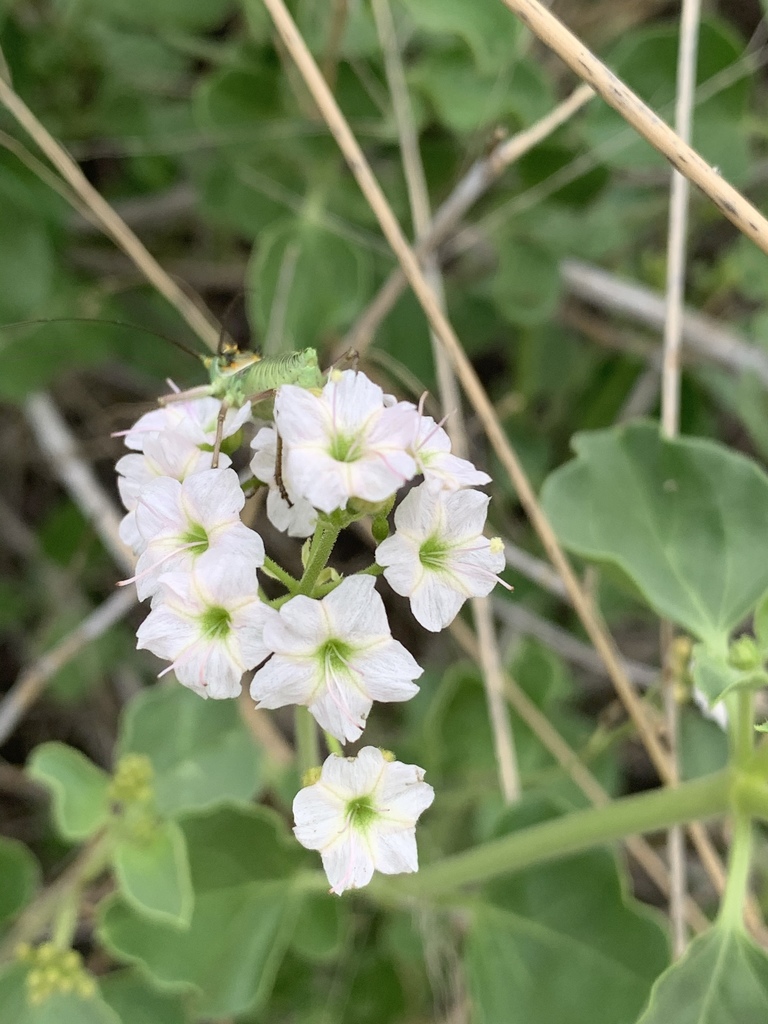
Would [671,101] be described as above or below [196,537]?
above

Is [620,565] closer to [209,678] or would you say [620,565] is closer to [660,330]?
[209,678]

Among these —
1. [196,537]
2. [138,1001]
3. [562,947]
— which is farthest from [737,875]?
[138,1001]

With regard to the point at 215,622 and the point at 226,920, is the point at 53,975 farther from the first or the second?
the point at 215,622

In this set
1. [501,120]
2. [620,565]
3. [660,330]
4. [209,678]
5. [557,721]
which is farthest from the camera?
[660,330]

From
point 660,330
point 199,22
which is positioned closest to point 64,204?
point 199,22

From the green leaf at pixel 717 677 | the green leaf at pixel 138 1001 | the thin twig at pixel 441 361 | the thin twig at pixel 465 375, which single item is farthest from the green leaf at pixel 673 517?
the green leaf at pixel 138 1001

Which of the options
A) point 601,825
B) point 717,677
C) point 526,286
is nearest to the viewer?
point 717,677

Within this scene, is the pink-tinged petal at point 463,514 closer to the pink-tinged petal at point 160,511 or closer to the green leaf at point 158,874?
the pink-tinged petal at point 160,511
